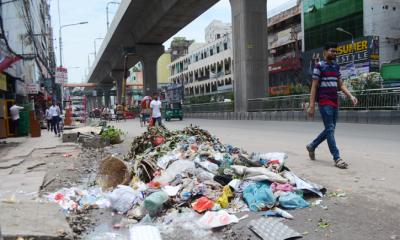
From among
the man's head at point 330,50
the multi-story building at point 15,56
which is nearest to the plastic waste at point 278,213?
the man's head at point 330,50

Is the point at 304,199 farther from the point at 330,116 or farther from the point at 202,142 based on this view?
the point at 202,142

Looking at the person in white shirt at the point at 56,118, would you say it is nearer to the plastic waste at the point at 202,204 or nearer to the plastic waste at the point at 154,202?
the plastic waste at the point at 154,202

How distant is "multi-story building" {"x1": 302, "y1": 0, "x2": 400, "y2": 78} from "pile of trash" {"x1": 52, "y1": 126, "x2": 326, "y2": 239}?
41.5m

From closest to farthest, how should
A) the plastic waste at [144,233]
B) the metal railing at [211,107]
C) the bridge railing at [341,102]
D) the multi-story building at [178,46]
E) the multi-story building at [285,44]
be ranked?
the plastic waste at [144,233] < the bridge railing at [341,102] < the metal railing at [211,107] < the multi-story building at [285,44] < the multi-story building at [178,46]

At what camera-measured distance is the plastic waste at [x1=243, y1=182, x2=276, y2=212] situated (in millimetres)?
4648

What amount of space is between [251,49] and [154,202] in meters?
23.7

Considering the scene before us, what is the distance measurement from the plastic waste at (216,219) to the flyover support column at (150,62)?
144 feet

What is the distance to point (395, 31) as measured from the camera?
47250 mm

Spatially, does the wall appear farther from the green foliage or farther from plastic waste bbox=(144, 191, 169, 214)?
plastic waste bbox=(144, 191, 169, 214)

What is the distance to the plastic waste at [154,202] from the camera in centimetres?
478

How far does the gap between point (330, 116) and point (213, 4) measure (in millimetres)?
26518

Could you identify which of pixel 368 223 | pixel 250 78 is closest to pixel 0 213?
pixel 368 223

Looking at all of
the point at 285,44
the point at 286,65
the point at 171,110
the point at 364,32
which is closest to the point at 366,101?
the point at 171,110

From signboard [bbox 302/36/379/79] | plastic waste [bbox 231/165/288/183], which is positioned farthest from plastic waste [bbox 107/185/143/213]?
signboard [bbox 302/36/379/79]
